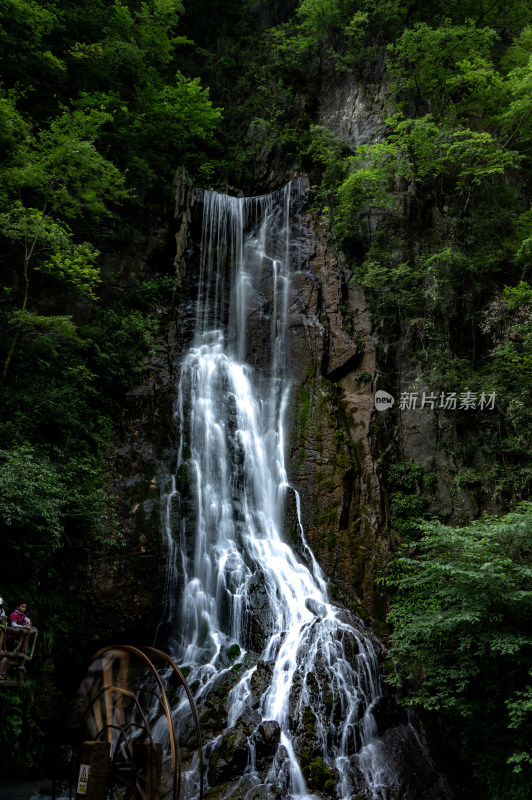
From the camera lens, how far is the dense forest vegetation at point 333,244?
8.77 meters

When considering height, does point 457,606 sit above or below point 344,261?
below

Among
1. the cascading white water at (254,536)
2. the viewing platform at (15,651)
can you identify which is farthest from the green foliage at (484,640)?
the viewing platform at (15,651)

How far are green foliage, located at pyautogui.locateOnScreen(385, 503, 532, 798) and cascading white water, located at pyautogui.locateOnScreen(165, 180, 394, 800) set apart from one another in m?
1.29

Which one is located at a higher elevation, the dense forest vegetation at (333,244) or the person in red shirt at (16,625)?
the dense forest vegetation at (333,244)

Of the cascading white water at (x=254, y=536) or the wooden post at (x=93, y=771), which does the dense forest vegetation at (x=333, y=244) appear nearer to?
the cascading white water at (x=254, y=536)

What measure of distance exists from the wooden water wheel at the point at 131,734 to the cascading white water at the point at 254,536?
845 mm

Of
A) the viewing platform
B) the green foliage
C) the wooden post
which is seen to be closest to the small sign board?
the wooden post

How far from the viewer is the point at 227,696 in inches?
348

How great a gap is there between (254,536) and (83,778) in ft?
20.8

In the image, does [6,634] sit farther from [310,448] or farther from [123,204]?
[123,204]

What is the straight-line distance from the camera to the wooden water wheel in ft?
20.4

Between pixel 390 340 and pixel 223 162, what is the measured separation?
10809mm

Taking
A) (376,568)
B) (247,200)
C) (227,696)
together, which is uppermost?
(247,200)

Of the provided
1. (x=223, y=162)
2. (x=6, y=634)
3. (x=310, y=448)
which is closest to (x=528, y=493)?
(x=310, y=448)
